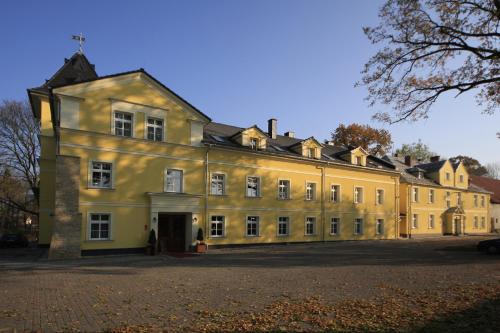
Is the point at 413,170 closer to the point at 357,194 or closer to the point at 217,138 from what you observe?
the point at 357,194

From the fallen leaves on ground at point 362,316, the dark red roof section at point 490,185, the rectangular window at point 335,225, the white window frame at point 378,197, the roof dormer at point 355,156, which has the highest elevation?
the roof dormer at point 355,156

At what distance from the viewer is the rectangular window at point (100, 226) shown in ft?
74.0

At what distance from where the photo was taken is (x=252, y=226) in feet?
97.8

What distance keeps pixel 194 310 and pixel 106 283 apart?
5145mm

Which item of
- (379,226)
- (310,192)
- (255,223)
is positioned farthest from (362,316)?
(379,226)

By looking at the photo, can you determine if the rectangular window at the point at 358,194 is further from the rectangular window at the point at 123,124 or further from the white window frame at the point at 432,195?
the rectangular window at the point at 123,124

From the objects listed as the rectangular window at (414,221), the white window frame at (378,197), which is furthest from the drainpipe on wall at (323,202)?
the rectangular window at (414,221)

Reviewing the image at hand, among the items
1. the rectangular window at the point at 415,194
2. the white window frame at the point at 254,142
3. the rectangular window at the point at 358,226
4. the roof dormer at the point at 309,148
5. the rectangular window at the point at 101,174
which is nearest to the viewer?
the rectangular window at the point at 101,174

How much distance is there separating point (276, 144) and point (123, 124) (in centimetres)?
1353

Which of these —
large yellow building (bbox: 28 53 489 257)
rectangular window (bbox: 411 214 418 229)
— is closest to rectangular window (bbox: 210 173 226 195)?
large yellow building (bbox: 28 53 489 257)

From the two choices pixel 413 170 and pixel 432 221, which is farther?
pixel 413 170

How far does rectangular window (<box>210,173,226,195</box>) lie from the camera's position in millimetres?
27719

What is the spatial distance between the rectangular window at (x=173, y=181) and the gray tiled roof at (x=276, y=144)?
307 centimetres

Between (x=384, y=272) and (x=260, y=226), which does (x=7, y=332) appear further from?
(x=260, y=226)
